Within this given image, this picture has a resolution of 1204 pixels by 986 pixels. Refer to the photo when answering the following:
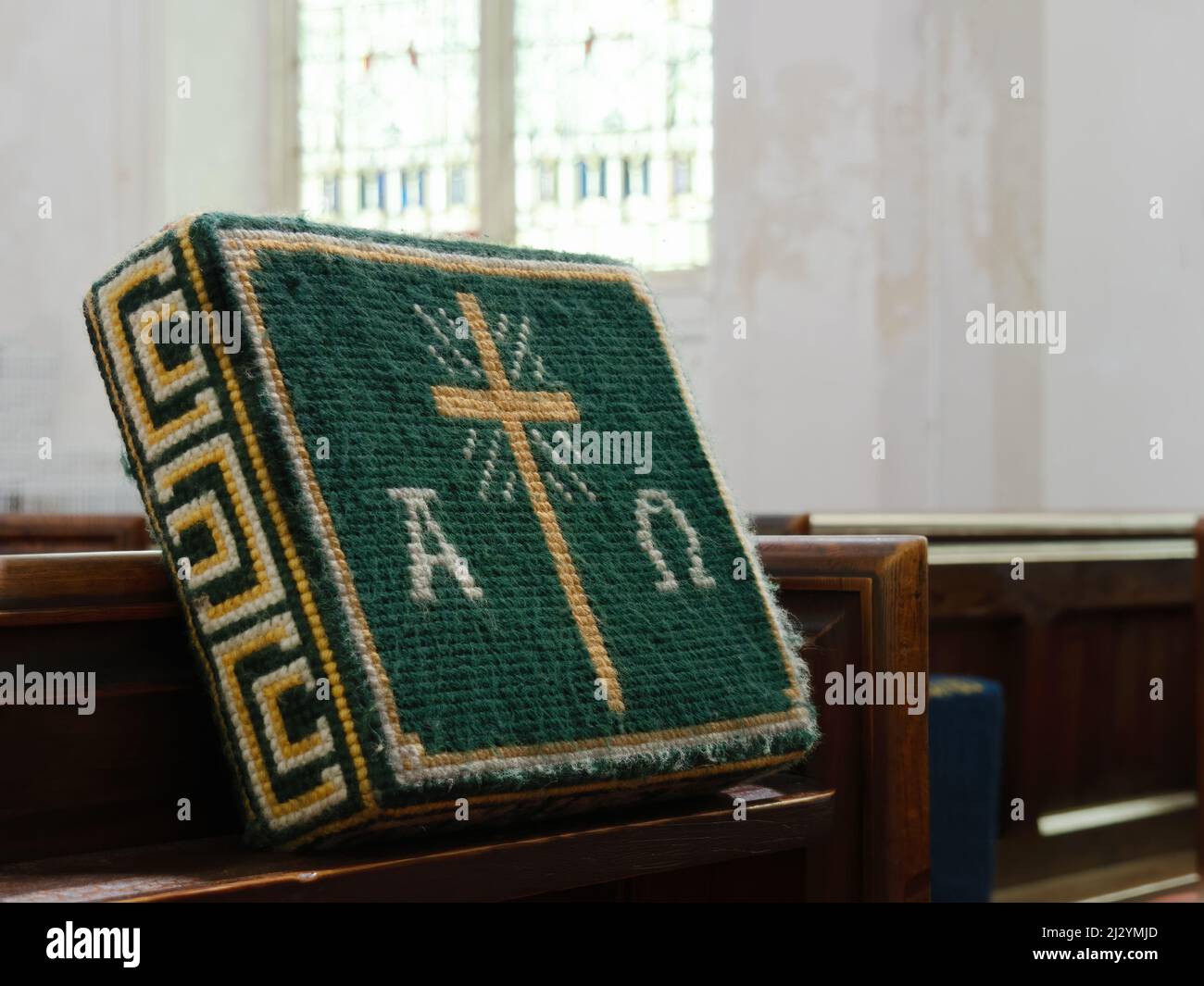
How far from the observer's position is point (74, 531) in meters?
4.02

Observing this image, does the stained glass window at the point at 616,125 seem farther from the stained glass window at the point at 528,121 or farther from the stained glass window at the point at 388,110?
the stained glass window at the point at 388,110

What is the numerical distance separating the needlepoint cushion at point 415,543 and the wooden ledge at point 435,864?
0.03 meters

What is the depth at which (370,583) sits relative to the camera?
3.08 feet

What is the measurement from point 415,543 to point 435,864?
219mm

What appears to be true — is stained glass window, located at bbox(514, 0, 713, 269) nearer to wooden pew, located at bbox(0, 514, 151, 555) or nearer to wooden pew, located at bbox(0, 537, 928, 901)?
wooden pew, located at bbox(0, 514, 151, 555)

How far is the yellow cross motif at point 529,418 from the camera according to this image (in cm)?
105

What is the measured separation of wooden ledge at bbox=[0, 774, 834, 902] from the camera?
868mm

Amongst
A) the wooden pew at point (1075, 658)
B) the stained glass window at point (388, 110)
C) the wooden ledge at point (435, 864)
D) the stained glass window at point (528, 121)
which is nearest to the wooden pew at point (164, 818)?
the wooden ledge at point (435, 864)

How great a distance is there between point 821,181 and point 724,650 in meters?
4.84

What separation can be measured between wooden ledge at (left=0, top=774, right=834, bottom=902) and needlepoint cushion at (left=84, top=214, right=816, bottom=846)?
0.09 feet

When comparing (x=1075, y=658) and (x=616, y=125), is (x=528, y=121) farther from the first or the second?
(x=1075, y=658)

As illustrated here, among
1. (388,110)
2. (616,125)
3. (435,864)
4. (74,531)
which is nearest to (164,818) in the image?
(435,864)

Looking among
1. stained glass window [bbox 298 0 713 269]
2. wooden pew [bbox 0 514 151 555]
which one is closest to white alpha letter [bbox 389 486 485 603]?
wooden pew [bbox 0 514 151 555]

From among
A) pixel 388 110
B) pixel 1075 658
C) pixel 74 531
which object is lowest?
pixel 1075 658
